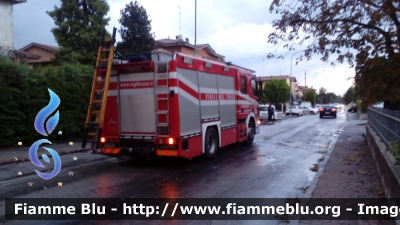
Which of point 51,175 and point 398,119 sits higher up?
point 398,119

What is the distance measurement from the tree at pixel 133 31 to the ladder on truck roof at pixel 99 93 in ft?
44.3

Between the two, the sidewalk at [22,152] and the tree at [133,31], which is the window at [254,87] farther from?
Answer: the tree at [133,31]

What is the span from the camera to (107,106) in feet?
36.2

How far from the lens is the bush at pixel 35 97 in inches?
582

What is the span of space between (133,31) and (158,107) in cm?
1494

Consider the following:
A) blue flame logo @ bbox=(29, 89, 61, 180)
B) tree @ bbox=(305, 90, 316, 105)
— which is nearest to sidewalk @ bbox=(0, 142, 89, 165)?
blue flame logo @ bbox=(29, 89, 61, 180)

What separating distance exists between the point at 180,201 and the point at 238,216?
1.34 metres

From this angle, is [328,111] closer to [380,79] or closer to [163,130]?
[380,79]

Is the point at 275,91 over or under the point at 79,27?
under

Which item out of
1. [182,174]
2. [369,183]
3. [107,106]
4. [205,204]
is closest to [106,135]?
[107,106]

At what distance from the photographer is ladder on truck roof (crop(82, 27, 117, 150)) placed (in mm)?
10242

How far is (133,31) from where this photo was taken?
949 inches

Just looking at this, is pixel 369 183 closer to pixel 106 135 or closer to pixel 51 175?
pixel 106 135

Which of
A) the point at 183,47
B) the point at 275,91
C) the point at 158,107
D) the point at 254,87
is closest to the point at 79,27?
the point at 254,87
